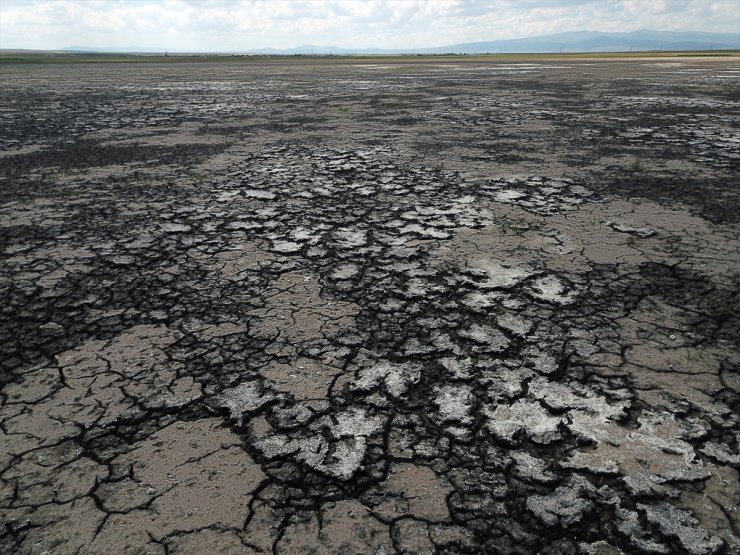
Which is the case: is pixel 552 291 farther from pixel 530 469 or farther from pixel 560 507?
pixel 560 507

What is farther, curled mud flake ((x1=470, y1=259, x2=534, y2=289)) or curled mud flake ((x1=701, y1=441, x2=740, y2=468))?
curled mud flake ((x1=470, y1=259, x2=534, y2=289))

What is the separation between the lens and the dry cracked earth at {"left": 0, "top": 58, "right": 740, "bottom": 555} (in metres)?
1.85

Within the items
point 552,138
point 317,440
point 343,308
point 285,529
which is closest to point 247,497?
point 285,529

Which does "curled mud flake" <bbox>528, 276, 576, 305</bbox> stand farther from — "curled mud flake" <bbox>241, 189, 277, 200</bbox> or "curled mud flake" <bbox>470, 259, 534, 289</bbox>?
"curled mud flake" <bbox>241, 189, 277, 200</bbox>

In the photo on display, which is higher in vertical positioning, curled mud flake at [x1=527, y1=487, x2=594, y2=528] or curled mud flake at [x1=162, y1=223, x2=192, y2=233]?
curled mud flake at [x1=162, y1=223, x2=192, y2=233]

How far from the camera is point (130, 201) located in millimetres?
5691

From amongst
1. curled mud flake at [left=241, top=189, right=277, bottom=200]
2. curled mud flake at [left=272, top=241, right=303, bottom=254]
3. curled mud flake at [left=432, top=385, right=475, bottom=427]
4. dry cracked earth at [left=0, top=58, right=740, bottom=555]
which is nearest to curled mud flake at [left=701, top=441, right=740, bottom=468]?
dry cracked earth at [left=0, top=58, right=740, bottom=555]

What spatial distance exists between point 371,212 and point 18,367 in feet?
11.5

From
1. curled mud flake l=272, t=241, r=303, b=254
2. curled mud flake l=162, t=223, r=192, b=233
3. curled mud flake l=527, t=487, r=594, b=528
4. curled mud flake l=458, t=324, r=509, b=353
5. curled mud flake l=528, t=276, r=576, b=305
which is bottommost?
curled mud flake l=527, t=487, r=594, b=528

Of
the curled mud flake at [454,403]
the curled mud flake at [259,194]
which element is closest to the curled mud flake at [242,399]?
the curled mud flake at [454,403]

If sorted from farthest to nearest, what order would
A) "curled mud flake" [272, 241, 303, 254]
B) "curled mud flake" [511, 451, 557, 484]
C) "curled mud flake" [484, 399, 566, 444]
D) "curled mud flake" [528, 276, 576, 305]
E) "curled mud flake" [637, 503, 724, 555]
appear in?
1. "curled mud flake" [272, 241, 303, 254]
2. "curled mud flake" [528, 276, 576, 305]
3. "curled mud flake" [484, 399, 566, 444]
4. "curled mud flake" [511, 451, 557, 484]
5. "curled mud flake" [637, 503, 724, 555]

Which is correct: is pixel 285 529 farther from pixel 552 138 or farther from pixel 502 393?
pixel 552 138

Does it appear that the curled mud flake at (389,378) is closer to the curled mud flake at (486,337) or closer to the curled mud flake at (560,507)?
the curled mud flake at (486,337)

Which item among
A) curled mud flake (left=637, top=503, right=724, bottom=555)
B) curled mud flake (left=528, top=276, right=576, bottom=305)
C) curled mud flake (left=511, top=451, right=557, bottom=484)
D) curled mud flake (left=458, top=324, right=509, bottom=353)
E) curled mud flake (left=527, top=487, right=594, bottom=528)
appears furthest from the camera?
curled mud flake (left=528, top=276, right=576, bottom=305)
